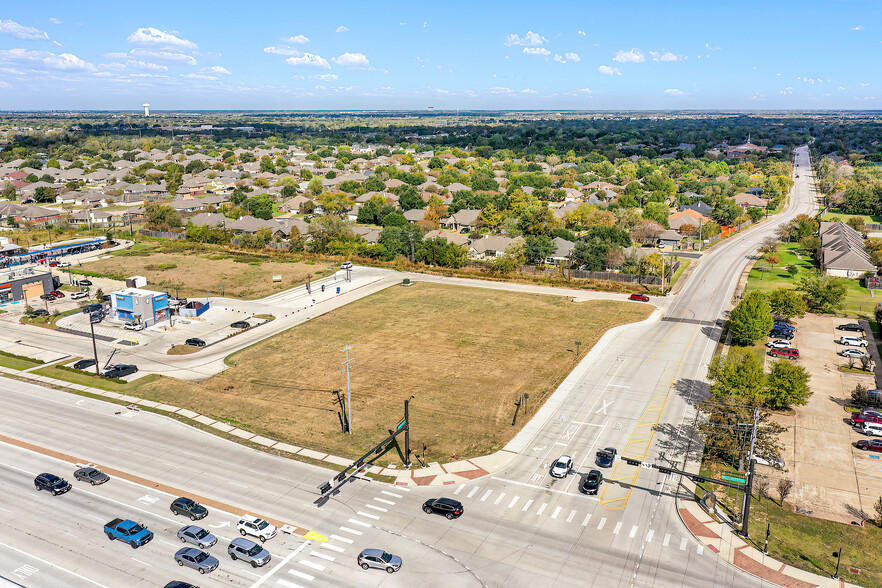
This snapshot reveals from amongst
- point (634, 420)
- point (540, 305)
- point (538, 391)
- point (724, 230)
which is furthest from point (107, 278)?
point (724, 230)

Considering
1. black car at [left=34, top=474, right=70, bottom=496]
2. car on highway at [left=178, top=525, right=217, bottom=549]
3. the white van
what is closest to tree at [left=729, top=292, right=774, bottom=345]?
the white van

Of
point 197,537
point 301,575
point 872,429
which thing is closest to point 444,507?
point 301,575

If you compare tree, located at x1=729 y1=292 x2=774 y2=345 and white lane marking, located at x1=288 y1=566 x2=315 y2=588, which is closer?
white lane marking, located at x1=288 y1=566 x2=315 y2=588

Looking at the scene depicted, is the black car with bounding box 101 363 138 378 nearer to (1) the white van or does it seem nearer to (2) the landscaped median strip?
(2) the landscaped median strip

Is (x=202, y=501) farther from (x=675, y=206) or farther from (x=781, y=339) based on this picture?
(x=675, y=206)

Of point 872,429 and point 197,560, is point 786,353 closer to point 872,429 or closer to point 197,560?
point 872,429

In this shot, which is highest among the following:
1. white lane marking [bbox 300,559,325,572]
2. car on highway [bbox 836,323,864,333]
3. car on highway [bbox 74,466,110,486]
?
car on highway [bbox 836,323,864,333]

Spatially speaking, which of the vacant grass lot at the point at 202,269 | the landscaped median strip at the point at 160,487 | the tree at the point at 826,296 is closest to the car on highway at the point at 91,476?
the landscaped median strip at the point at 160,487
